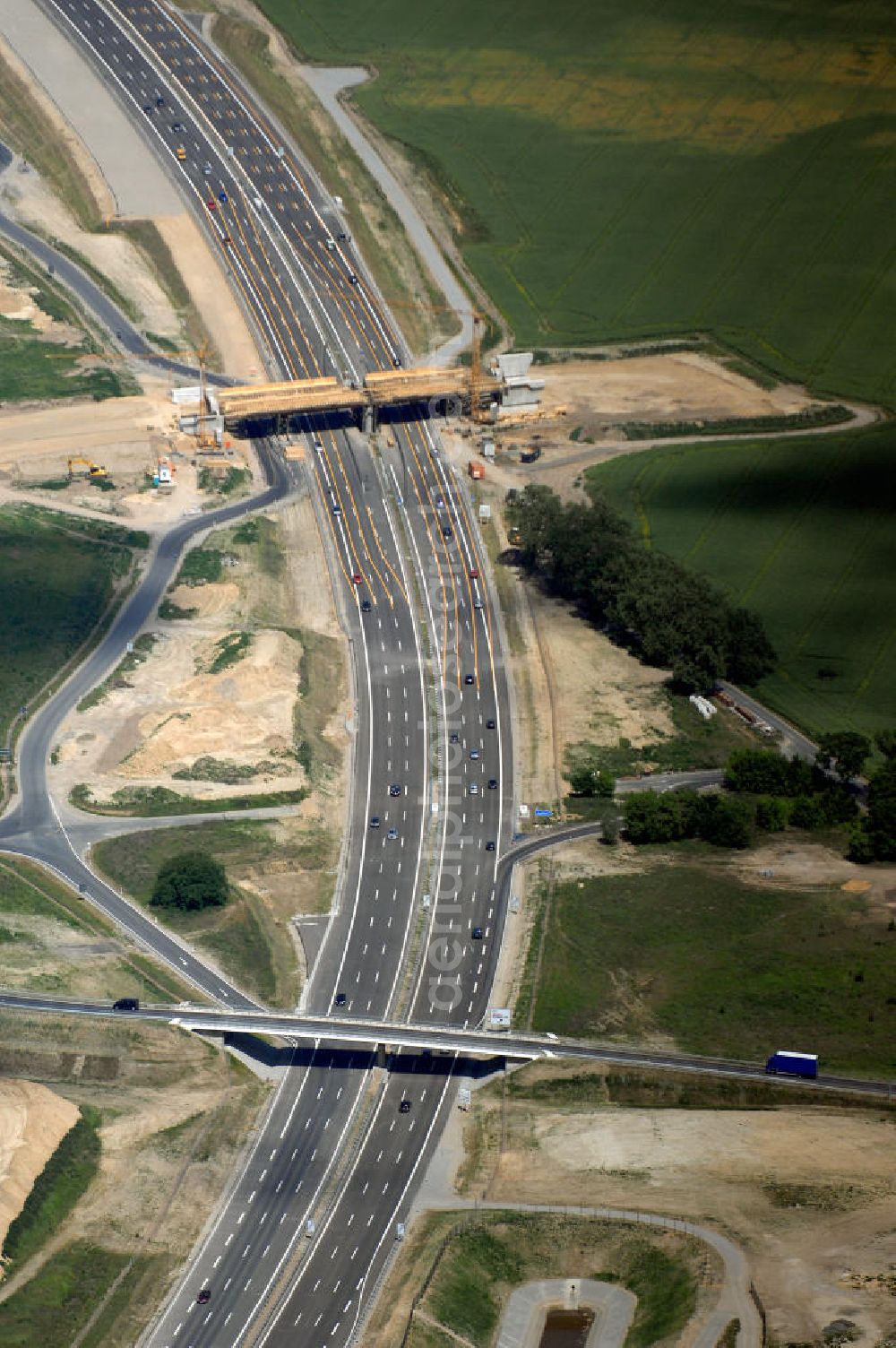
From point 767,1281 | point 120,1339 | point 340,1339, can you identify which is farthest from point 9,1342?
point 767,1281

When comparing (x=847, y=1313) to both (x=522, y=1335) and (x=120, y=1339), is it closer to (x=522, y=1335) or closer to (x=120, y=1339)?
(x=522, y=1335)

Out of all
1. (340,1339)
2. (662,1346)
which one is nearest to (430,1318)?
(340,1339)

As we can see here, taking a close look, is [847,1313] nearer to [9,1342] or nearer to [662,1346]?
[662,1346]

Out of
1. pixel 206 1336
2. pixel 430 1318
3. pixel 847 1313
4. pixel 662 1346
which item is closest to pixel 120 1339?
pixel 206 1336

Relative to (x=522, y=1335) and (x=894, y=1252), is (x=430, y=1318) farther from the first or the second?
(x=894, y=1252)

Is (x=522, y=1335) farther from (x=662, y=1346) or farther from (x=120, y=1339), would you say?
(x=120, y=1339)
